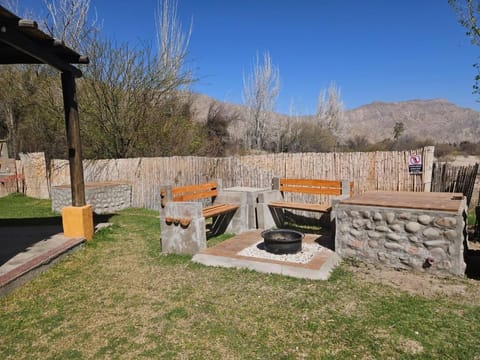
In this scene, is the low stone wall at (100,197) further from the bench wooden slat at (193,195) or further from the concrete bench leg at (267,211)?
the concrete bench leg at (267,211)

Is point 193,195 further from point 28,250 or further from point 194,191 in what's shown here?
point 28,250

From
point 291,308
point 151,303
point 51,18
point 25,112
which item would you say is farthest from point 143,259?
point 25,112

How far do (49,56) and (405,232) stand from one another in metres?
5.87

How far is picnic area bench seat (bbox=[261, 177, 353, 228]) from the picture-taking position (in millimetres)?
5614

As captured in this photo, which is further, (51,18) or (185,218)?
(51,18)

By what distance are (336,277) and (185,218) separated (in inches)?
95.4

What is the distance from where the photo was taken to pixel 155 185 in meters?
9.48

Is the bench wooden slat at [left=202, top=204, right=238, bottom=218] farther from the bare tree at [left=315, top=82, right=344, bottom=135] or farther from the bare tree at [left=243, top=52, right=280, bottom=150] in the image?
the bare tree at [left=315, top=82, right=344, bottom=135]

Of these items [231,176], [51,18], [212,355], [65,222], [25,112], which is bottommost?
[212,355]

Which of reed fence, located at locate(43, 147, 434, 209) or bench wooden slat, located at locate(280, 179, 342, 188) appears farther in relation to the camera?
reed fence, located at locate(43, 147, 434, 209)

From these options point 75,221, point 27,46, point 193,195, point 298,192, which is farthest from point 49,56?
point 298,192

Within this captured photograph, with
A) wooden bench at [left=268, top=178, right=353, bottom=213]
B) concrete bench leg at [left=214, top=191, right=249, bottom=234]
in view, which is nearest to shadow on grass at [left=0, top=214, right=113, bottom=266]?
concrete bench leg at [left=214, top=191, right=249, bottom=234]

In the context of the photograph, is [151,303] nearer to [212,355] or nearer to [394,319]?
[212,355]

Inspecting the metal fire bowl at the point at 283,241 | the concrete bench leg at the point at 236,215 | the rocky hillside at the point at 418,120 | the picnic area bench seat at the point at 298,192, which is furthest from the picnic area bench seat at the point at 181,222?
the rocky hillside at the point at 418,120
